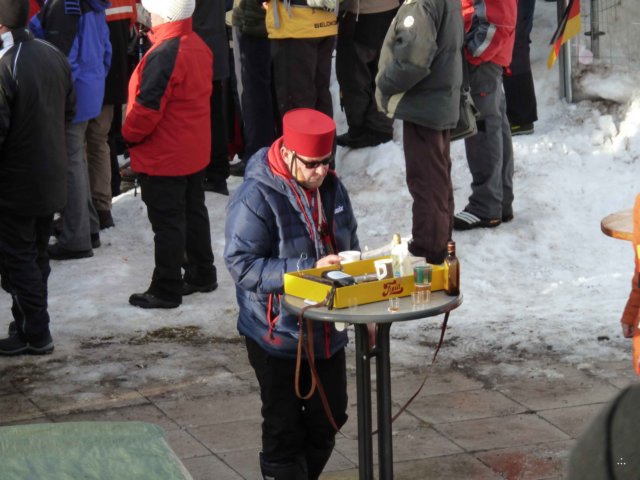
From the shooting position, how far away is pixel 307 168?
514cm

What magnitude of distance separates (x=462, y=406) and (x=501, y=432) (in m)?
0.42

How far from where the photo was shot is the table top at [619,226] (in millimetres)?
5922

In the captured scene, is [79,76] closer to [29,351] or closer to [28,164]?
[28,164]

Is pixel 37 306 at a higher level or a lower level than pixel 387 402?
lower

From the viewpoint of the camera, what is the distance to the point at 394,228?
32.8ft

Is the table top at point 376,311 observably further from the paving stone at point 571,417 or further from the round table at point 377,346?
the paving stone at point 571,417

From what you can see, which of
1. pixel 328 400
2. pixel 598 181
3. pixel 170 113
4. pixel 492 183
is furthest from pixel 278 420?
pixel 598 181

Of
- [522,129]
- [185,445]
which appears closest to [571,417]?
[185,445]

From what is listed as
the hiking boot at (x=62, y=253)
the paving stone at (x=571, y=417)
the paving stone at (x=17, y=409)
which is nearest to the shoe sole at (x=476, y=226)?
the hiking boot at (x=62, y=253)

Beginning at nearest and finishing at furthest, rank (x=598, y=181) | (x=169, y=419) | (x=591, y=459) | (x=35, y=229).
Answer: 1. (x=591, y=459)
2. (x=169, y=419)
3. (x=35, y=229)
4. (x=598, y=181)

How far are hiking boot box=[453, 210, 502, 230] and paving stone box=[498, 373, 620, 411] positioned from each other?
2.63 metres

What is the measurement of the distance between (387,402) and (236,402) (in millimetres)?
2033

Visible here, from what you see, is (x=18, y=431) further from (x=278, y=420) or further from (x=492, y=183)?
(x=492, y=183)

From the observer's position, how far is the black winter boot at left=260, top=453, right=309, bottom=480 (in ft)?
17.3
